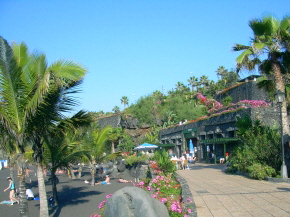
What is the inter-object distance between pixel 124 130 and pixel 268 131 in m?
40.6

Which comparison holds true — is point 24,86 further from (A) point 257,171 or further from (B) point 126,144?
(B) point 126,144

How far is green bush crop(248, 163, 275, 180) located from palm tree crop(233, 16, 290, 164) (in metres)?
1.53

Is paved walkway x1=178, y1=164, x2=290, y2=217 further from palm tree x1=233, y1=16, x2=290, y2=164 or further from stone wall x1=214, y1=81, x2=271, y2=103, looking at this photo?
stone wall x1=214, y1=81, x2=271, y2=103

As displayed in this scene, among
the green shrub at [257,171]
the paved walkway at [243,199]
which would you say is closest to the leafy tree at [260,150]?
the green shrub at [257,171]

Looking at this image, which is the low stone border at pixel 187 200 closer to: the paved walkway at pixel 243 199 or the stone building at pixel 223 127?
the paved walkway at pixel 243 199

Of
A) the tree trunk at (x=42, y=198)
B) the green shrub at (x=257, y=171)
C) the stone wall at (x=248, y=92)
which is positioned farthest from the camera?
the stone wall at (x=248, y=92)

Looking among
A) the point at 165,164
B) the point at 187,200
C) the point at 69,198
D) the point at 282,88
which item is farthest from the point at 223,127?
the point at 187,200

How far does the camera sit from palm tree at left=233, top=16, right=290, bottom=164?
45.8 feet

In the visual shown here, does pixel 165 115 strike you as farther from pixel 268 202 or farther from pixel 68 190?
pixel 268 202

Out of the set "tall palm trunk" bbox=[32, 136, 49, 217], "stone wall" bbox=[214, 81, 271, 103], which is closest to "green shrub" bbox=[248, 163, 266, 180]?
"tall palm trunk" bbox=[32, 136, 49, 217]

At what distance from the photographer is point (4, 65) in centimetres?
763

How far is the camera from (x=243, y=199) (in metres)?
9.62

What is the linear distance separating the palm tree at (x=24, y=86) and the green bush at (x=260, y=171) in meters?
9.32

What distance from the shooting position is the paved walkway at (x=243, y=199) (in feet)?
26.4
